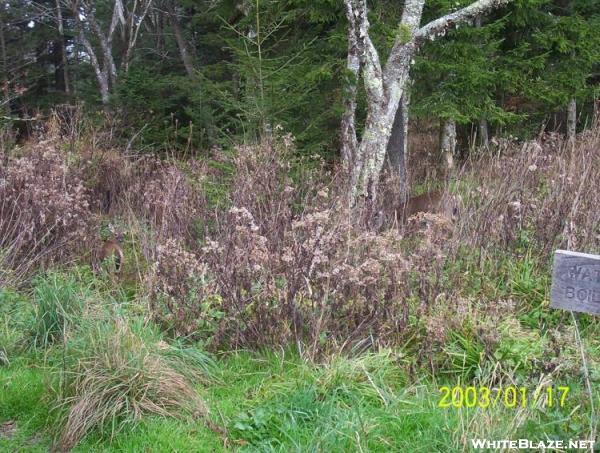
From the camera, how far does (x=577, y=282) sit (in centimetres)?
294

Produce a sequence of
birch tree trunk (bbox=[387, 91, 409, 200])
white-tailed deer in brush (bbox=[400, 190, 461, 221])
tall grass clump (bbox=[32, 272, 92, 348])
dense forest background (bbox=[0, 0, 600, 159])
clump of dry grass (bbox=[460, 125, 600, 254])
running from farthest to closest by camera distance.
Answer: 1. birch tree trunk (bbox=[387, 91, 409, 200])
2. dense forest background (bbox=[0, 0, 600, 159])
3. white-tailed deer in brush (bbox=[400, 190, 461, 221])
4. clump of dry grass (bbox=[460, 125, 600, 254])
5. tall grass clump (bbox=[32, 272, 92, 348])

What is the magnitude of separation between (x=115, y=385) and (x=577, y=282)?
2467mm

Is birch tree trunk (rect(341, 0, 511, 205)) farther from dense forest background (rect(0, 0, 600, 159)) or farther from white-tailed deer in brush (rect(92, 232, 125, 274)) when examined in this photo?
white-tailed deer in brush (rect(92, 232, 125, 274))

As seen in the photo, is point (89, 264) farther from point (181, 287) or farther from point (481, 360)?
point (481, 360)

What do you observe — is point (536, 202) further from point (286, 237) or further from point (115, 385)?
point (115, 385)

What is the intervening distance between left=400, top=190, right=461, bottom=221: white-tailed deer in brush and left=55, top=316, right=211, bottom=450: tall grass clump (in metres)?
2.88

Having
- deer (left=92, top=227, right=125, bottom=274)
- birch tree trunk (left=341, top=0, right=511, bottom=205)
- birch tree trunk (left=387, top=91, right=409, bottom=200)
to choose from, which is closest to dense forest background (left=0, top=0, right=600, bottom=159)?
birch tree trunk (left=387, top=91, right=409, bottom=200)

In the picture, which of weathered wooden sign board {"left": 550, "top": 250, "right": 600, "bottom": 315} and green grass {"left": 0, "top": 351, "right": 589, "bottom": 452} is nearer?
weathered wooden sign board {"left": 550, "top": 250, "right": 600, "bottom": 315}

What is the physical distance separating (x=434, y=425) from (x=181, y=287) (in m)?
2.19

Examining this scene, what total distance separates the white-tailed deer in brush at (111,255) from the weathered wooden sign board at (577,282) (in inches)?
165

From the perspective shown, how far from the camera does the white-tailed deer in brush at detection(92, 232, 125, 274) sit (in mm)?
6123

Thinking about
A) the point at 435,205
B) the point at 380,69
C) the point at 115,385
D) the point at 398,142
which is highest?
the point at 380,69

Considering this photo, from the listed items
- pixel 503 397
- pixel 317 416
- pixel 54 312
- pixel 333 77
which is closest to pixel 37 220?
pixel 54 312

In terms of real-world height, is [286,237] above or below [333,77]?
below
